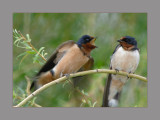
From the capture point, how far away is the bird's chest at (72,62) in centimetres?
429

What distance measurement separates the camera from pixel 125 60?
4273mm

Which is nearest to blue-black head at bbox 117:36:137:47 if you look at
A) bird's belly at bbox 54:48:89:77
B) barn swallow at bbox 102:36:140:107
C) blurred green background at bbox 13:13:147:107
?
barn swallow at bbox 102:36:140:107

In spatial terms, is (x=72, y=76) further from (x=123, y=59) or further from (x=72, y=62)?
(x=123, y=59)

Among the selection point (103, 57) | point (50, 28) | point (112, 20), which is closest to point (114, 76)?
point (103, 57)

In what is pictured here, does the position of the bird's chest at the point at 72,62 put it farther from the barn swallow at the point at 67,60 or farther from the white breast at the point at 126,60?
the white breast at the point at 126,60

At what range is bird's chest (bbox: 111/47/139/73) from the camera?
4.25 m

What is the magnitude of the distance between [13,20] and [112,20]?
3.44ft

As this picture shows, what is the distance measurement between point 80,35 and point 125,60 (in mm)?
590

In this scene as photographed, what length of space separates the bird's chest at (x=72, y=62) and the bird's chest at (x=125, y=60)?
30 cm

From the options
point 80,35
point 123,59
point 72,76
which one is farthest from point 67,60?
point 123,59

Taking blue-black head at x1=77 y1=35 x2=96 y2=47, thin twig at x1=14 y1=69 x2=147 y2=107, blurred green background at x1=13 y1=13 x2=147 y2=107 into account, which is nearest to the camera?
thin twig at x1=14 y1=69 x2=147 y2=107

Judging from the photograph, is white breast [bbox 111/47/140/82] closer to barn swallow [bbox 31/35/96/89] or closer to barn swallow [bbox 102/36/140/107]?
barn swallow [bbox 102/36/140/107]

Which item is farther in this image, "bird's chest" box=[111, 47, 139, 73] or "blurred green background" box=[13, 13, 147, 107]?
A: "blurred green background" box=[13, 13, 147, 107]

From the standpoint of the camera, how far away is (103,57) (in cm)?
454
